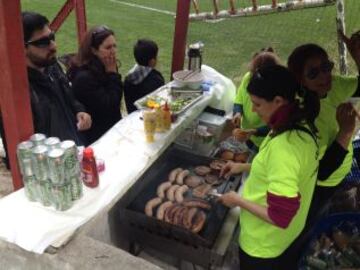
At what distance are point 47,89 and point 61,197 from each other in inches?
47.1

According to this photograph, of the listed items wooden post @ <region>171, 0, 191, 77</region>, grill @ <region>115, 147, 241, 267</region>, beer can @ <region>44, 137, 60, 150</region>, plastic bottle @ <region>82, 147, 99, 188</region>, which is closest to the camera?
beer can @ <region>44, 137, 60, 150</region>

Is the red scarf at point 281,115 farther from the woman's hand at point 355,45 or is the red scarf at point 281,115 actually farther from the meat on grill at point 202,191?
the woman's hand at point 355,45

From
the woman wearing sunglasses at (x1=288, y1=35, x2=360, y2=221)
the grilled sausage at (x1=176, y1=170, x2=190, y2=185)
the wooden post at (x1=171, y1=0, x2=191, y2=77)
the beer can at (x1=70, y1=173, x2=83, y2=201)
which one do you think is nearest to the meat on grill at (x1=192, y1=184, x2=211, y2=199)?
the grilled sausage at (x1=176, y1=170, x2=190, y2=185)

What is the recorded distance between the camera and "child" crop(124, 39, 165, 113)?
411 cm

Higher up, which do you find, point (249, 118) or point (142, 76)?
point (142, 76)

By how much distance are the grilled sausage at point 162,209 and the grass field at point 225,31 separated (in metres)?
6.77

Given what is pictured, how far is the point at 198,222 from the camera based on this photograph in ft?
10.1

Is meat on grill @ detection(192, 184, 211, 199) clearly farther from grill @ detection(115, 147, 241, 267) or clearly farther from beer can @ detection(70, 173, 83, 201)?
beer can @ detection(70, 173, 83, 201)

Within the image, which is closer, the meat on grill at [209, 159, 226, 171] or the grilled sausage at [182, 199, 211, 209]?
the grilled sausage at [182, 199, 211, 209]

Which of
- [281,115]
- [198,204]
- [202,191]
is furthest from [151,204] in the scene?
[281,115]

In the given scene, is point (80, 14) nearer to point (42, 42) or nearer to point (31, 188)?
point (42, 42)

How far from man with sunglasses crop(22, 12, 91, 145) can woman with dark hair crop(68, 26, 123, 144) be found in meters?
0.14

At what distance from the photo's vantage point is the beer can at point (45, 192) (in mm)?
2469

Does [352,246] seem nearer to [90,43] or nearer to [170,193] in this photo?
[170,193]
